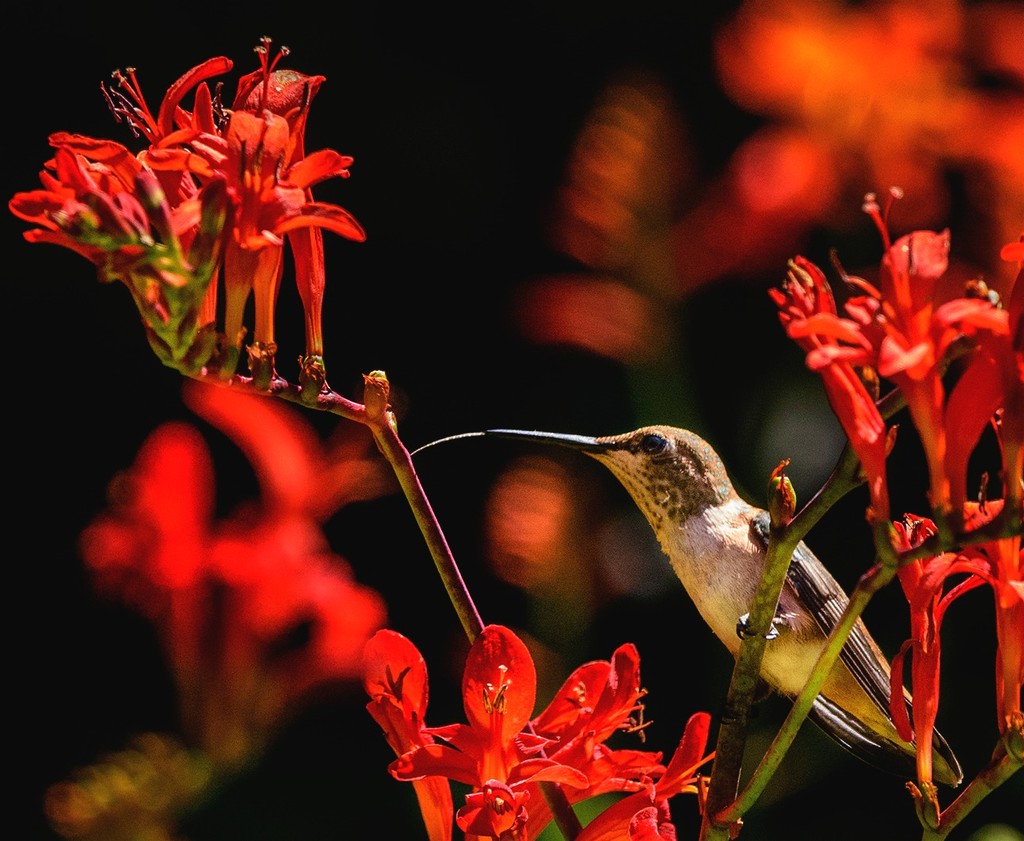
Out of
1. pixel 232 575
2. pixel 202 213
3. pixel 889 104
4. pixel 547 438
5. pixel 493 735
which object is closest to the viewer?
pixel 202 213

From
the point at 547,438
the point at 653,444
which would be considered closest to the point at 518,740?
the point at 547,438

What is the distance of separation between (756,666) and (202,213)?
411 mm

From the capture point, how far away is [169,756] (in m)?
1.83

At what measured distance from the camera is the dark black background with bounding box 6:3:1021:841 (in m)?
2.44

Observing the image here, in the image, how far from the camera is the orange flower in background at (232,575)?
177 centimetres

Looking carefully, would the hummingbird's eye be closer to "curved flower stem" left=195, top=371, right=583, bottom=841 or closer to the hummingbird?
the hummingbird

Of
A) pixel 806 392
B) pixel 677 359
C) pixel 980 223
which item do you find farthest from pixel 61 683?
pixel 980 223

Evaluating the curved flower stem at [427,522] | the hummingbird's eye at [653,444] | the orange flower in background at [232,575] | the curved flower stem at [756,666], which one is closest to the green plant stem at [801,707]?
the curved flower stem at [756,666]

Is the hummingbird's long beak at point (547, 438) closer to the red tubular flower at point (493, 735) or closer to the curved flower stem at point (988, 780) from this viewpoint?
the red tubular flower at point (493, 735)

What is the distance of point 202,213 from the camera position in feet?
2.52

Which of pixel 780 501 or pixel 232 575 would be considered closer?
pixel 780 501

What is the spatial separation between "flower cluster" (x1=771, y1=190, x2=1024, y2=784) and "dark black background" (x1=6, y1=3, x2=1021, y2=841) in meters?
1.46

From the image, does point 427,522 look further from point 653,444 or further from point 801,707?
point 653,444

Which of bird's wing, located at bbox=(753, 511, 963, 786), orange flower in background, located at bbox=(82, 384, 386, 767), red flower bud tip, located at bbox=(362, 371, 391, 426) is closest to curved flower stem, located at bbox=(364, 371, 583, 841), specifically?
red flower bud tip, located at bbox=(362, 371, 391, 426)
